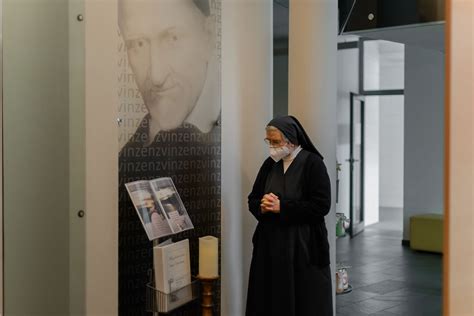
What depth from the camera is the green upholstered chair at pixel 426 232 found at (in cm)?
798

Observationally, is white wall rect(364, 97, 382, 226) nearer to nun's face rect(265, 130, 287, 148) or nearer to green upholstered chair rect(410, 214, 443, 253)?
green upholstered chair rect(410, 214, 443, 253)

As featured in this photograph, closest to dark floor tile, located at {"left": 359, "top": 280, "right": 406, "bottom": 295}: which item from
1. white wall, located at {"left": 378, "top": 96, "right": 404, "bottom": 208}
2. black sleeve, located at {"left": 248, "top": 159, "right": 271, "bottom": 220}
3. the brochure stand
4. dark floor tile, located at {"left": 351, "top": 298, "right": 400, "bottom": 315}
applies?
dark floor tile, located at {"left": 351, "top": 298, "right": 400, "bottom": 315}

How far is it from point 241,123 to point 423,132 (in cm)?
524

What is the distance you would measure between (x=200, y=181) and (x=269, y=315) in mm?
942

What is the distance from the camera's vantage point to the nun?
3275 millimetres

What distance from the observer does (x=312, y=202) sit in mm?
3262

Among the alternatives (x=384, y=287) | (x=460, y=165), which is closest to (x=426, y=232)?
(x=384, y=287)

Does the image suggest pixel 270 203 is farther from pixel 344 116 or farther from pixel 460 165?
pixel 344 116

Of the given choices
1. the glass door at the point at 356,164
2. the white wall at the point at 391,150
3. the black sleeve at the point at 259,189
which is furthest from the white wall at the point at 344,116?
the black sleeve at the point at 259,189

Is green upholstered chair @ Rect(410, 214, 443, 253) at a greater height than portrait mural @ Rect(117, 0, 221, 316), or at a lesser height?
lesser

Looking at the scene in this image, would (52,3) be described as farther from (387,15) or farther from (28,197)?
(387,15)

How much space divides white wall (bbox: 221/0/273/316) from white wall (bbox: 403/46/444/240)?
4.97 metres

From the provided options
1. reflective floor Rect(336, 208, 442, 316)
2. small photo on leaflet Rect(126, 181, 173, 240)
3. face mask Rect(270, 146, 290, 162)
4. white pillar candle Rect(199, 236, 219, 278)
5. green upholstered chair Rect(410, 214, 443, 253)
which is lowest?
reflective floor Rect(336, 208, 442, 316)

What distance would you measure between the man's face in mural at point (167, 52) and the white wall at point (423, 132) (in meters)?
5.48
